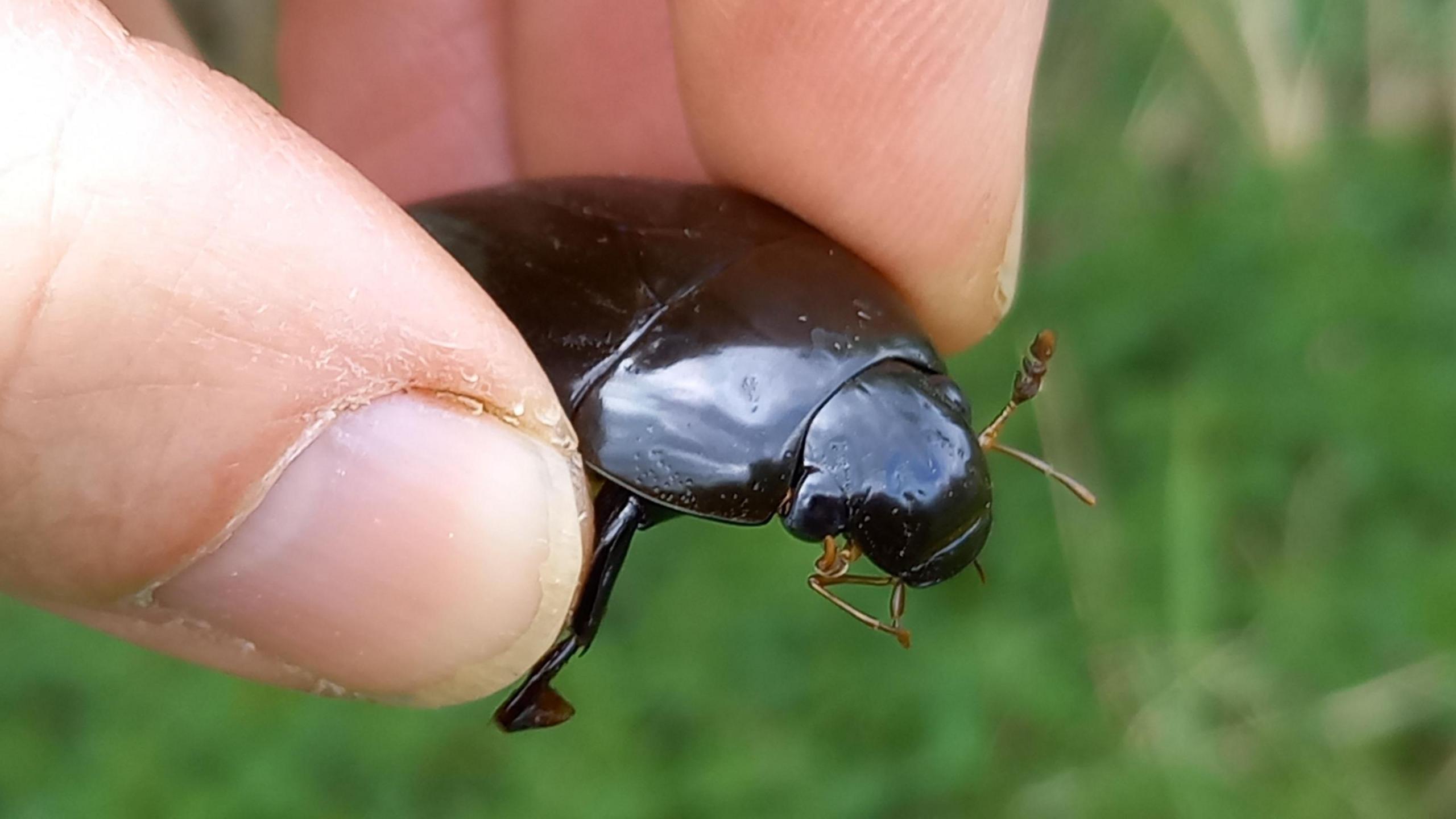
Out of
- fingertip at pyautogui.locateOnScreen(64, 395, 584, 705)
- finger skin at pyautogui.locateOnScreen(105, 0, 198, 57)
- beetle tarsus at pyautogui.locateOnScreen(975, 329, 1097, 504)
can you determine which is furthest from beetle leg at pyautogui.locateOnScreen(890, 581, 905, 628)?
finger skin at pyautogui.locateOnScreen(105, 0, 198, 57)

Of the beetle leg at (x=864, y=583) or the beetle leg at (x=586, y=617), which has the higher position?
the beetle leg at (x=586, y=617)

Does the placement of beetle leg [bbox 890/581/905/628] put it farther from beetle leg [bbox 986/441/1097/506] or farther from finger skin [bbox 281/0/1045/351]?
finger skin [bbox 281/0/1045/351]

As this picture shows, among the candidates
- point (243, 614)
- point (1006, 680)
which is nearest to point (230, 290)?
point (243, 614)

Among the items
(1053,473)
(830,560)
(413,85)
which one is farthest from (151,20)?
(1053,473)

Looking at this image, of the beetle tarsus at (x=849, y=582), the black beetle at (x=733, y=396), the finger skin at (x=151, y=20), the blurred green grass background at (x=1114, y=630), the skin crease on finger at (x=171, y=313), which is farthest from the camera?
the blurred green grass background at (x=1114, y=630)

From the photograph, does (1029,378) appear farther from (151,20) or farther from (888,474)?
(151,20)

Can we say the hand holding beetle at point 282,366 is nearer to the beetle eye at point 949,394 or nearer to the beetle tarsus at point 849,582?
the beetle tarsus at point 849,582

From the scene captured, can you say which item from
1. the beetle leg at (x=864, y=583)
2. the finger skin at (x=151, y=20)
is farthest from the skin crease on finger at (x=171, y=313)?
the finger skin at (x=151, y=20)
